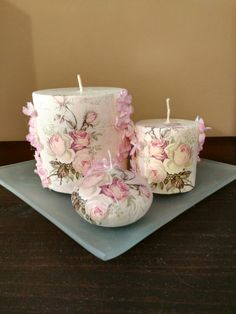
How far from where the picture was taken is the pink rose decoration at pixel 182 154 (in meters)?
0.48

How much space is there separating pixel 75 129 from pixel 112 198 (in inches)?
5.6

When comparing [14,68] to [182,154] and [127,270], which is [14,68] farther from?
[127,270]

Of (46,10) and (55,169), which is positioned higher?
(46,10)

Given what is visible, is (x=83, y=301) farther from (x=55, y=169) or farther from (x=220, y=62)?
(x=220, y=62)

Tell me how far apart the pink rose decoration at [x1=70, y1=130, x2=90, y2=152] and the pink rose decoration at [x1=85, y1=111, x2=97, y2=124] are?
0.8 inches

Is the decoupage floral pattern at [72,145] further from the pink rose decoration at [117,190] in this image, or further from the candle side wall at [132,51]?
the candle side wall at [132,51]

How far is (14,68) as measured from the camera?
737 mm

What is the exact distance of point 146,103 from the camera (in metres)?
0.76

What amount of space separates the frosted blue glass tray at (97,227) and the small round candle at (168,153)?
0.02 meters

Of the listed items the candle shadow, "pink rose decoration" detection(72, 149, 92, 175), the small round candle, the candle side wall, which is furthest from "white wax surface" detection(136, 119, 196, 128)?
the candle shadow

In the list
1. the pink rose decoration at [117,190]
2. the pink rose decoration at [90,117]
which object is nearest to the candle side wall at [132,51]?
the pink rose decoration at [90,117]

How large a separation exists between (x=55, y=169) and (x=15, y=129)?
34 centimetres

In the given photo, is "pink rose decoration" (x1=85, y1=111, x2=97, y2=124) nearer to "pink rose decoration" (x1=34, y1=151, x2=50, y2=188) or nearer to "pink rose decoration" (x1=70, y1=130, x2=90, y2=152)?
"pink rose decoration" (x1=70, y1=130, x2=90, y2=152)

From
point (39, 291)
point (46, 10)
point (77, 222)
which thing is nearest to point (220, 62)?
point (46, 10)
